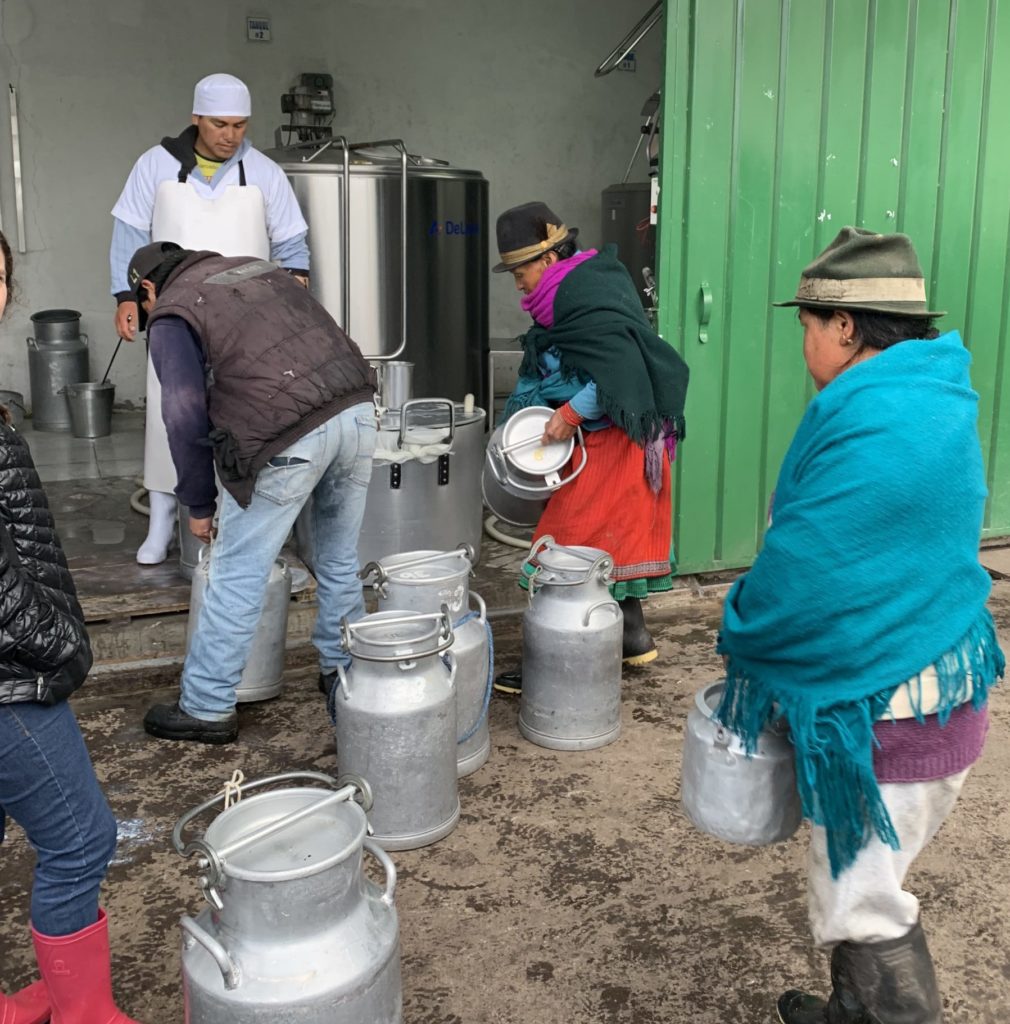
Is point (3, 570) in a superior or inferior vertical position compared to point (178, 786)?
superior

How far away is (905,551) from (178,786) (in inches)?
94.7

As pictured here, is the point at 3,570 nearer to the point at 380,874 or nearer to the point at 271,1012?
the point at 271,1012

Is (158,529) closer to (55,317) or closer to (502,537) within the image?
(502,537)

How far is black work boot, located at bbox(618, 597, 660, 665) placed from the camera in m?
4.38

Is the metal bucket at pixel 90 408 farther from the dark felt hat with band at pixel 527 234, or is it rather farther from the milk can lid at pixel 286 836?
the milk can lid at pixel 286 836

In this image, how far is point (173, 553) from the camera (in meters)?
5.00

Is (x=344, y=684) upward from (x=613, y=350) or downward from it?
downward

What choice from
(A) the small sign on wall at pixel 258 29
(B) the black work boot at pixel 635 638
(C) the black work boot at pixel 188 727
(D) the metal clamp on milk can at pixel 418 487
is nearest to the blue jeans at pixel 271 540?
(C) the black work boot at pixel 188 727

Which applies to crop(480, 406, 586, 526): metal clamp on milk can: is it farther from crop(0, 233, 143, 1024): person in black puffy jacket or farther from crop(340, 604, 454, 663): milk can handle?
crop(0, 233, 143, 1024): person in black puffy jacket

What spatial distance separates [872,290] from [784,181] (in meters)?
3.09

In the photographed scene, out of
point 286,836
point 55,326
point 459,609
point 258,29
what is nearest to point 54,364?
point 55,326

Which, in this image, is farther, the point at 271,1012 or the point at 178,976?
the point at 178,976

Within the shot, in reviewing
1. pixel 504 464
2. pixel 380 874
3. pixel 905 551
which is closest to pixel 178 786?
pixel 380 874

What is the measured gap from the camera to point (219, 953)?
183 cm
